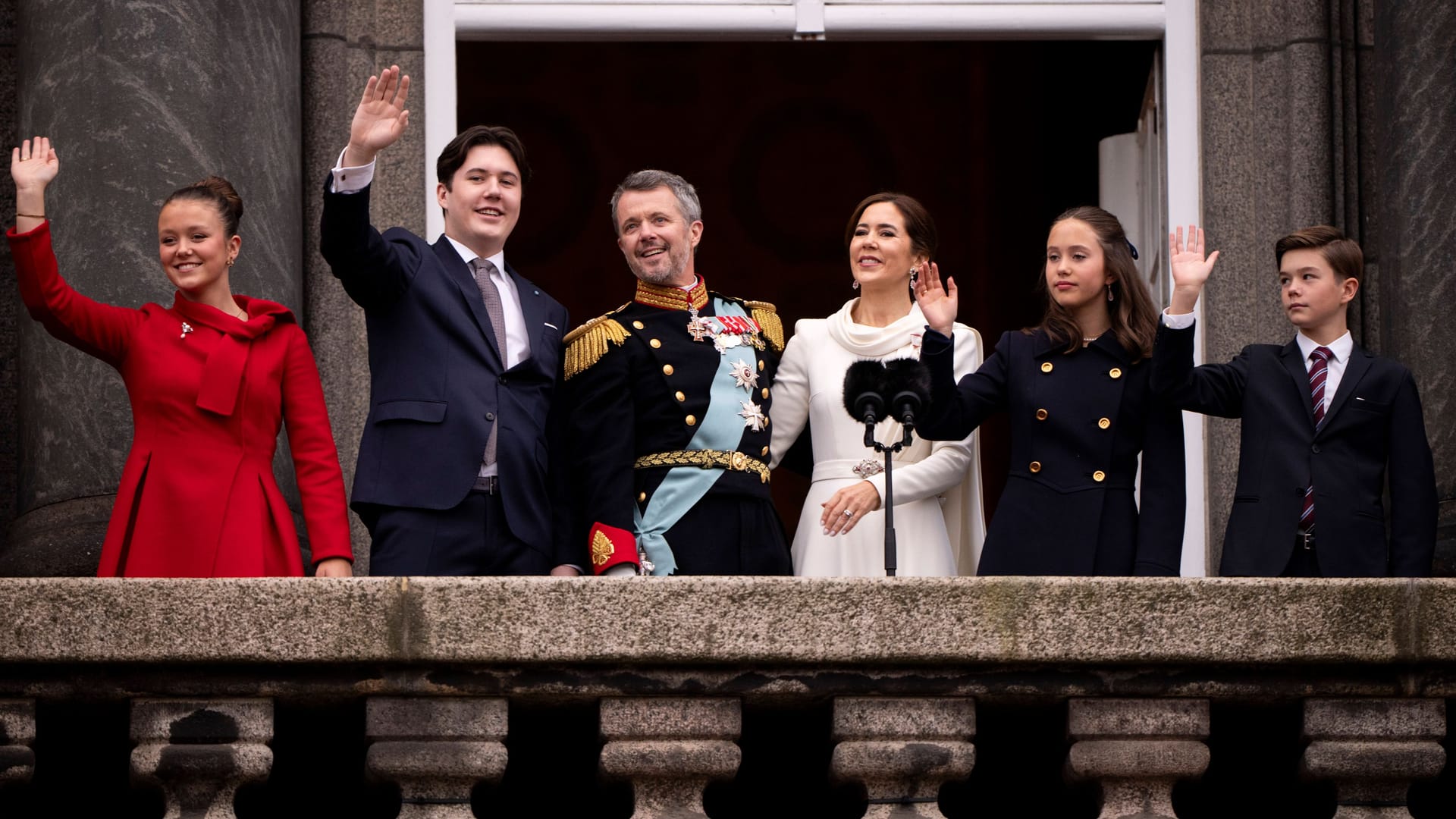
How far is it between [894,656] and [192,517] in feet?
6.43

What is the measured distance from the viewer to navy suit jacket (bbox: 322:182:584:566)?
592cm

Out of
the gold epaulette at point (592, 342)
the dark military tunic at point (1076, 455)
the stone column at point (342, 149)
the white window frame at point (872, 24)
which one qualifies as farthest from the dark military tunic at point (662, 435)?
the white window frame at point (872, 24)

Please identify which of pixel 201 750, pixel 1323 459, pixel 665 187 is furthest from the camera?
pixel 665 187

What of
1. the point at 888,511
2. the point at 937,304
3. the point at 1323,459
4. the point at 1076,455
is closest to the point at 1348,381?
the point at 1323,459

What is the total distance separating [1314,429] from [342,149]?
13.2 ft

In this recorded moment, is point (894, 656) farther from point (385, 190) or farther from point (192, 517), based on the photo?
point (385, 190)

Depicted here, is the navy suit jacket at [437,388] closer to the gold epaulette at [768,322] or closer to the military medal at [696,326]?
the military medal at [696,326]

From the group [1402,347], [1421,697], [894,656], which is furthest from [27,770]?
[1402,347]

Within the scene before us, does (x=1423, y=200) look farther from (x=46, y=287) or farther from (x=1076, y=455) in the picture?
(x=46, y=287)

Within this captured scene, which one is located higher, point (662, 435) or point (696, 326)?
point (696, 326)

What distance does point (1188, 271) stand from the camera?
6004 mm

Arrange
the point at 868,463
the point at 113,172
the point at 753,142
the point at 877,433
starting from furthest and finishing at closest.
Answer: the point at 753,142
the point at 113,172
the point at 877,433
the point at 868,463

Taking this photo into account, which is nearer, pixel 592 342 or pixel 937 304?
pixel 937 304

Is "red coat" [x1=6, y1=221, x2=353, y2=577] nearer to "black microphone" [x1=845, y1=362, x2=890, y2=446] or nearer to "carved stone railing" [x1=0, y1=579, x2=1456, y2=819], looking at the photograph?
"carved stone railing" [x1=0, y1=579, x2=1456, y2=819]
